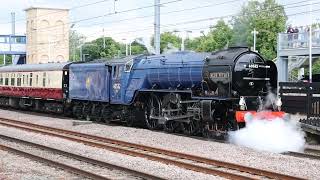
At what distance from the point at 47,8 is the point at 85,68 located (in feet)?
208

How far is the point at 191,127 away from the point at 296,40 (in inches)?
762

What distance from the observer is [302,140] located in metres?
15.5

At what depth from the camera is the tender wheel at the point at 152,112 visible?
66.5 feet

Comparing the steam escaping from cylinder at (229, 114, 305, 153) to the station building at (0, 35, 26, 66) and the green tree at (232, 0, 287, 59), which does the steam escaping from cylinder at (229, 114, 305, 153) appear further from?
the station building at (0, 35, 26, 66)

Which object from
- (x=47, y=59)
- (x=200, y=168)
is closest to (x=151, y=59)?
(x=200, y=168)

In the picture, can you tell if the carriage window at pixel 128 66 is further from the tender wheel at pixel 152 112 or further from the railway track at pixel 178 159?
the railway track at pixel 178 159

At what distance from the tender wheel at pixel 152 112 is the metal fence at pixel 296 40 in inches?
669

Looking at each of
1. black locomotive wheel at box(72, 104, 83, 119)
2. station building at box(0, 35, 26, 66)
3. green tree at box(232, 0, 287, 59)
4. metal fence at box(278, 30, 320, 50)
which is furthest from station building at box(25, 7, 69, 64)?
black locomotive wheel at box(72, 104, 83, 119)

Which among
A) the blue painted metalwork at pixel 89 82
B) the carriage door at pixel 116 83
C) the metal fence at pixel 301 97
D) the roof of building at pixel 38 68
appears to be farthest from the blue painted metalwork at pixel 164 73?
the roof of building at pixel 38 68

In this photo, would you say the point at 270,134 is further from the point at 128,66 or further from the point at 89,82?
the point at 89,82

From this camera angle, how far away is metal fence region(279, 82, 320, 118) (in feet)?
59.1

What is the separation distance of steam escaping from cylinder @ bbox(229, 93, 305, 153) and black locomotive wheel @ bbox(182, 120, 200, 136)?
7.24 ft

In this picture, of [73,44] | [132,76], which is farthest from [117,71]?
[73,44]

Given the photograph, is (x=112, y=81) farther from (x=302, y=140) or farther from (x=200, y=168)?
(x=200, y=168)
